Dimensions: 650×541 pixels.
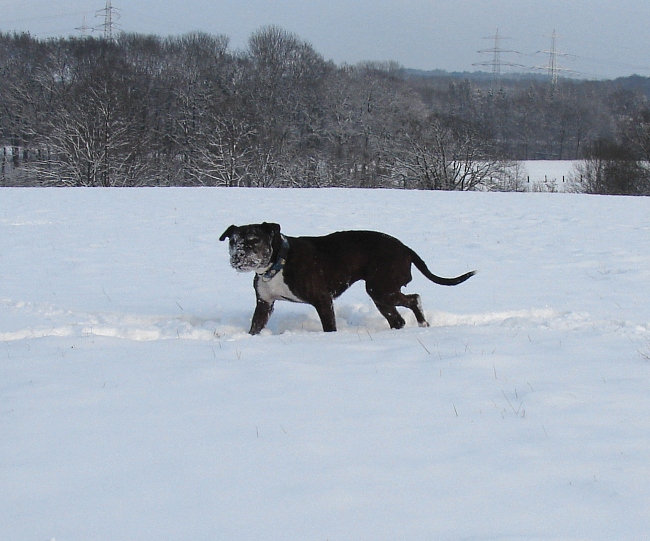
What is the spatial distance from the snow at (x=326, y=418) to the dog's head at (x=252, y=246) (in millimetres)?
694

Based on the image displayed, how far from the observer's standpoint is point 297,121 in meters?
57.9

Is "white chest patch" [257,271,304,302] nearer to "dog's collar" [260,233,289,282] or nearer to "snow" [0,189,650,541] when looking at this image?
"dog's collar" [260,233,289,282]

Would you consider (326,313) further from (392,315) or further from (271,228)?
(271,228)

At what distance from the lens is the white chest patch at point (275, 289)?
630cm

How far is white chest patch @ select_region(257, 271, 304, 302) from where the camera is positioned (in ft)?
20.7

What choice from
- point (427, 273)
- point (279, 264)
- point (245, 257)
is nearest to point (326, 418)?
point (245, 257)

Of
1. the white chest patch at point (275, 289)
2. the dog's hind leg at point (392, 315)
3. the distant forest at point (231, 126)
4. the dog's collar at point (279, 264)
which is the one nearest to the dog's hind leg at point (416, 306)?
the dog's hind leg at point (392, 315)

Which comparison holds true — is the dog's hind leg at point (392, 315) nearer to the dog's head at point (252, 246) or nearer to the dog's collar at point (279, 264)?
the dog's collar at point (279, 264)

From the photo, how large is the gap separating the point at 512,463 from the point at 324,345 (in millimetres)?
2569

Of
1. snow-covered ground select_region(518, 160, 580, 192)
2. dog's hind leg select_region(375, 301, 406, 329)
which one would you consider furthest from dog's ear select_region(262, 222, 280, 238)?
snow-covered ground select_region(518, 160, 580, 192)

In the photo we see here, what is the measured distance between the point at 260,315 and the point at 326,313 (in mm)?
663

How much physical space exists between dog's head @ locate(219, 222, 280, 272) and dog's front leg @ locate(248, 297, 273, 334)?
489 millimetres

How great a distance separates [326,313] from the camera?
6402mm

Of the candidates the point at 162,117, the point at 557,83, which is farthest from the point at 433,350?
the point at 557,83
